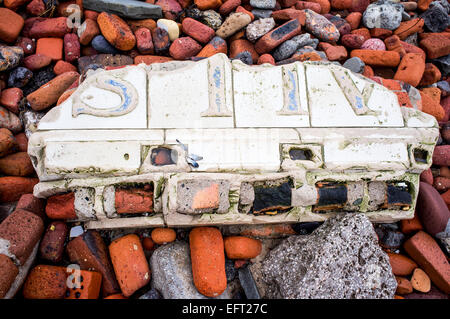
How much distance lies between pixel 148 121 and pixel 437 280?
7.21 ft

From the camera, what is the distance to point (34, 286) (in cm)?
182

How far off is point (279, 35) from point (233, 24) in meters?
0.41

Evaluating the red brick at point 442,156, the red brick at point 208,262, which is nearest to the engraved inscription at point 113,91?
the red brick at point 208,262

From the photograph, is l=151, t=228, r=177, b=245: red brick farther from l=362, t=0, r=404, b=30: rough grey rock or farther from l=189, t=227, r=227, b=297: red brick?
l=362, t=0, r=404, b=30: rough grey rock

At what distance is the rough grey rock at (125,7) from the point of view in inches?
105

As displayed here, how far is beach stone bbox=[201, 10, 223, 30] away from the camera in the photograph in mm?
2795

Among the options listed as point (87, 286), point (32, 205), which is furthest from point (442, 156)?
point (32, 205)

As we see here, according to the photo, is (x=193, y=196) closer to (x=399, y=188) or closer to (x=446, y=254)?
(x=399, y=188)

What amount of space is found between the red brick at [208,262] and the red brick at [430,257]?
135 centimetres

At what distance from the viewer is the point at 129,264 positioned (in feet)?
6.42

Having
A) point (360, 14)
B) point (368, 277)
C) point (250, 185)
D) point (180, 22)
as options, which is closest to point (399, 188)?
point (368, 277)

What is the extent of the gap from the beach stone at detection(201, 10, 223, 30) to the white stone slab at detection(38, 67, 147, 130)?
1047 millimetres

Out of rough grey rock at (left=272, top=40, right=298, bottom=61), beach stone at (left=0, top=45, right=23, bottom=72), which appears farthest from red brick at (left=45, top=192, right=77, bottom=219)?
rough grey rock at (left=272, top=40, right=298, bottom=61)

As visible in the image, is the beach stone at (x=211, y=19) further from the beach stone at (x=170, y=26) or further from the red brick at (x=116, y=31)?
the red brick at (x=116, y=31)
